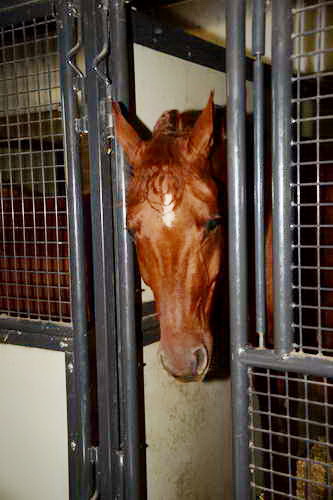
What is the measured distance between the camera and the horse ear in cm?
140

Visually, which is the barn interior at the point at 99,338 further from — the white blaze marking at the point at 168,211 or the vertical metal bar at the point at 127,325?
the white blaze marking at the point at 168,211

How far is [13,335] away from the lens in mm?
1723

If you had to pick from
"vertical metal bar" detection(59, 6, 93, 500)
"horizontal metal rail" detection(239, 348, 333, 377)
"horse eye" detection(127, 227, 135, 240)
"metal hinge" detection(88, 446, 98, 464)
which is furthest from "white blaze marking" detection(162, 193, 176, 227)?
"metal hinge" detection(88, 446, 98, 464)

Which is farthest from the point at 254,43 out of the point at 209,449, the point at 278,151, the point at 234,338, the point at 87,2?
the point at 209,449

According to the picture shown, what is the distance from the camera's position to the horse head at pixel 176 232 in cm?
137

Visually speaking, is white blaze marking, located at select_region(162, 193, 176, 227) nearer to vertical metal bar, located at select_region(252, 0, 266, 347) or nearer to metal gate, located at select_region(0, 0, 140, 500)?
metal gate, located at select_region(0, 0, 140, 500)

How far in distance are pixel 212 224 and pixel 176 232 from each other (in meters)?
0.15

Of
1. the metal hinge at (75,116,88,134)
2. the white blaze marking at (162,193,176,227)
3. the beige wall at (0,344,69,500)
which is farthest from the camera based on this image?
the beige wall at (0,344,69,500)

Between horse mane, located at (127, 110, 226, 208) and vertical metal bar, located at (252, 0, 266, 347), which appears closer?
vertical metal bar, located at (252, 0, 266, 347)

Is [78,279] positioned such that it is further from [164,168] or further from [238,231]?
[238,231]

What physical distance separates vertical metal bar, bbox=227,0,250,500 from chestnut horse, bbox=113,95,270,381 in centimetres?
22

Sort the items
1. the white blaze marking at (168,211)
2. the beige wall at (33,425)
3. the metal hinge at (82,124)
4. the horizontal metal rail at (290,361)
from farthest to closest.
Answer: the beige wall at (33,425) < the metal hinge at (82,124) < the white blaze marking at (168,211) < the horizontal metal rail at (290,361)

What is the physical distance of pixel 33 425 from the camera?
5.60 ft

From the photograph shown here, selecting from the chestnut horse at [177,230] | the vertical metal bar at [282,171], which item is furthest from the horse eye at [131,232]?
the vertical metal bar at [282,171]
